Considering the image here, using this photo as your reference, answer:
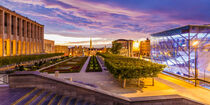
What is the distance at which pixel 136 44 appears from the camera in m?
31.0

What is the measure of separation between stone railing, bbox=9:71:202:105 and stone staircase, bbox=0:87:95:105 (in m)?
0.27

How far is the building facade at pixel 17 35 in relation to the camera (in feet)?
113

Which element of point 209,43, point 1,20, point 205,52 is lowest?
point 205,52

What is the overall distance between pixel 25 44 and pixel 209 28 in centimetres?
5905

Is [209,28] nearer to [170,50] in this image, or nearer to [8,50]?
[170,50]

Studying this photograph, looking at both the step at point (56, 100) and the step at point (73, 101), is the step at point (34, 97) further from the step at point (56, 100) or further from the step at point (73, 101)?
the step at point (73, 101)

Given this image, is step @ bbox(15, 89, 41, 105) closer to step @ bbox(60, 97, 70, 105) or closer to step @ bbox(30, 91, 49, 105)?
step @ bbox(30, 91, 49, 105)

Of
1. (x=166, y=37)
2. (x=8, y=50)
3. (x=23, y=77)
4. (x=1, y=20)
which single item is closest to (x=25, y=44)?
(x=8, y=50)

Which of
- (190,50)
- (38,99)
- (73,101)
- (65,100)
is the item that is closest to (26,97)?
(38,99)

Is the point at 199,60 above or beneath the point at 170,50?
beneath

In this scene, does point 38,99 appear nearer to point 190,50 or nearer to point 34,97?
point 34,97

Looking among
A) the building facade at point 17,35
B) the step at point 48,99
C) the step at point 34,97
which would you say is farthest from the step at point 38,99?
the building facade at point 17,35

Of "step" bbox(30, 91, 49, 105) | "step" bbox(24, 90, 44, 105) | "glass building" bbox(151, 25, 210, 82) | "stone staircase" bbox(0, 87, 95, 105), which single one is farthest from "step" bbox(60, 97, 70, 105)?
"glass building" bbox(151, 25, 210, 82)

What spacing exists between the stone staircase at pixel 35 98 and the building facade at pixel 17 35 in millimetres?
37144
